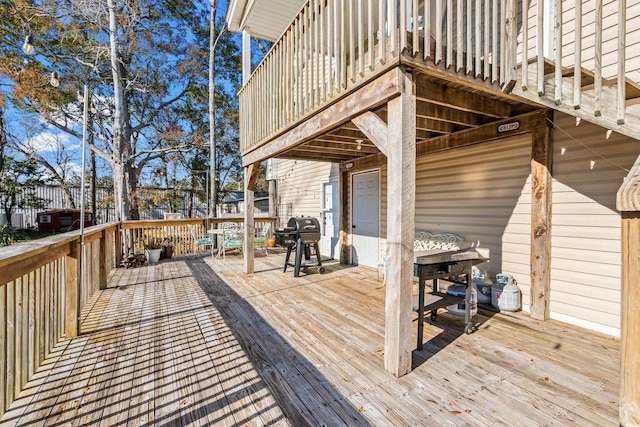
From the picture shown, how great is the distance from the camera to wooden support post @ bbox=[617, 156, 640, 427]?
5.09 feet

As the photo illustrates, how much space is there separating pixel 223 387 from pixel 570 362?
284cm

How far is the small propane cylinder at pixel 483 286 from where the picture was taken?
3.82m

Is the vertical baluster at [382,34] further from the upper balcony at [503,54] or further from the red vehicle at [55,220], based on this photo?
the red vehicle at [55,220]

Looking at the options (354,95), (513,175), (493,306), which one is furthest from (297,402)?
(513,175)

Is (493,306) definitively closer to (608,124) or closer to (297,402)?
(608,124)

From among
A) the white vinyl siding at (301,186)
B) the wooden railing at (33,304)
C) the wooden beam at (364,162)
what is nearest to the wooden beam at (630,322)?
the wooden railing at (33,304)

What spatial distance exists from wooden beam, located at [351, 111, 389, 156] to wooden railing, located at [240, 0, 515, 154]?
30cm

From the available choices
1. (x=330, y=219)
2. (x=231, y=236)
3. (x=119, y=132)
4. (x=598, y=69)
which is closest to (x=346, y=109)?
(x=598, y=69)

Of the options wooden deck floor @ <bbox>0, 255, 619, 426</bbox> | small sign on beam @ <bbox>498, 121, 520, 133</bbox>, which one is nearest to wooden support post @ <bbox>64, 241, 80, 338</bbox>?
wooden deck floor @ <bbox>0, 255, 619, 426</bbox>

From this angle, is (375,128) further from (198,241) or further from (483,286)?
(198,241)

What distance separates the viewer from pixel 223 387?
215 cm

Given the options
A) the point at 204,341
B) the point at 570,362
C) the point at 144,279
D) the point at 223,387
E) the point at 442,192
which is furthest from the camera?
the point at 144,279

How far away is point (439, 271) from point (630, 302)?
1.30 m

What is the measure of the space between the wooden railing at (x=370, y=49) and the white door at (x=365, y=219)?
2387 millimetres
